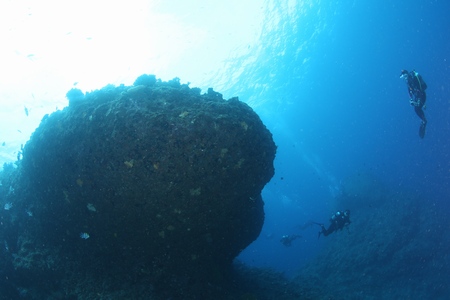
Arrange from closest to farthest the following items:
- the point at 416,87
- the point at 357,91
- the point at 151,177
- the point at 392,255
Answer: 1. the point at 151,177
2. the point at 416,87
3. the point at 392,255
4. the point at 357,91

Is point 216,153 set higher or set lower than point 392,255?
lower

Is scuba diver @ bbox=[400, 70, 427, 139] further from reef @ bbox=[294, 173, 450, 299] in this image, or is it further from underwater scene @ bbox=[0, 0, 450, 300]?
reef @ bbox=[294, 173, 450, 299]

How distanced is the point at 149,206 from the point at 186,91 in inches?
130

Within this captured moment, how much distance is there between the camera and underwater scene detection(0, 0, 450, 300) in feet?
22.6

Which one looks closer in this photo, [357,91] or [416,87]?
[416,87]

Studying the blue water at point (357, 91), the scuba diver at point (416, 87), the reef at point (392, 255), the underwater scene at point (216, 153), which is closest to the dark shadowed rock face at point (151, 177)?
the underwater scene at point (216, 153)

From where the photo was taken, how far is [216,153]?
6707 mm

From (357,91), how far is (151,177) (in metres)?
59.1

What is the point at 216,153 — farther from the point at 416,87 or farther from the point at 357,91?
the point at 357,91

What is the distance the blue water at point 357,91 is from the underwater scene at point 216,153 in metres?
0.29

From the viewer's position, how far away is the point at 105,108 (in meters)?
7.21

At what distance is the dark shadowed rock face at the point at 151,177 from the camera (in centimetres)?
658

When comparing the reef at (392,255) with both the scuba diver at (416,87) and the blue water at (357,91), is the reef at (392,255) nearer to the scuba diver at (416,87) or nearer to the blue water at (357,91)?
the blue water at (357,91)

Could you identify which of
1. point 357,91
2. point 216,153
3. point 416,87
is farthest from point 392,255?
point 357,91
